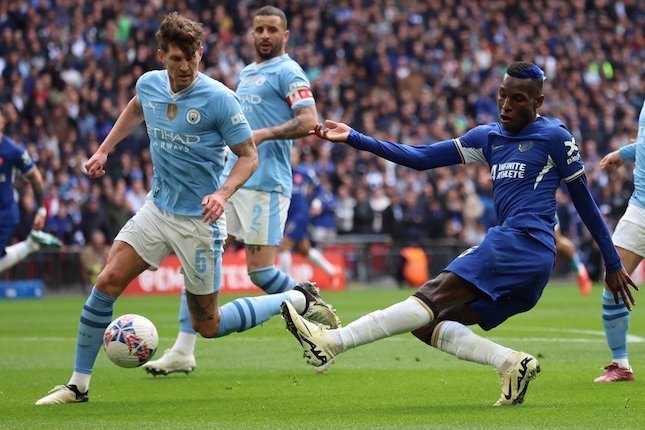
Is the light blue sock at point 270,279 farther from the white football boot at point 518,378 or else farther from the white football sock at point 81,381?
the white football boot at point 518,378

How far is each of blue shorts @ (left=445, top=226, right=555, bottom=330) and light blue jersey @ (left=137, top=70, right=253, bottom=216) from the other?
1.78 metres

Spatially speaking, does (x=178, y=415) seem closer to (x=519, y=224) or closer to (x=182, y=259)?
(x=182, y=259)

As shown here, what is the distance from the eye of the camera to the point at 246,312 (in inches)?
360

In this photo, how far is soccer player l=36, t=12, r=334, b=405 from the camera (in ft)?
27.9

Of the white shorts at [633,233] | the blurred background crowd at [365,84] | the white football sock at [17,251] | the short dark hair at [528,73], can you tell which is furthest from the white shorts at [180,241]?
the blurred background crowd at [365,84]

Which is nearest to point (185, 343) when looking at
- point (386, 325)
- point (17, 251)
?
point (386, 325)

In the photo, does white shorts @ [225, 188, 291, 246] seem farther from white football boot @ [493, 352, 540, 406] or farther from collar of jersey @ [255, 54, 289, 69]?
white football boot @ [493, 352, 540, 406]

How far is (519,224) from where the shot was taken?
7910mm

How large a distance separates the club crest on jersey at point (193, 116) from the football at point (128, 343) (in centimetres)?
149

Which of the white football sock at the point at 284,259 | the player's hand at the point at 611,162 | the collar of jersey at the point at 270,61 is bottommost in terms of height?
the white football sock at the point at 284,259

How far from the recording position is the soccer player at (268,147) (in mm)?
10789

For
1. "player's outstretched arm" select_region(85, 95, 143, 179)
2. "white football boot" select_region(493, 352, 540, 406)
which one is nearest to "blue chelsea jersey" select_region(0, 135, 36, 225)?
"player's outstretched arm" select_region(85, 95, 143, 179)

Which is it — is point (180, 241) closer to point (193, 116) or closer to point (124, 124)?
point (193, 116)

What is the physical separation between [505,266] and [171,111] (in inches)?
99.0
